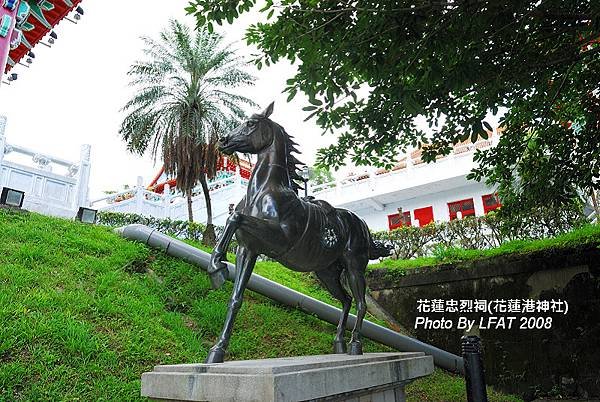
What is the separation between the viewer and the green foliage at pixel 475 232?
389 inches

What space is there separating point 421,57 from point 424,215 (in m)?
15.7

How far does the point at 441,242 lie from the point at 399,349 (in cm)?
435

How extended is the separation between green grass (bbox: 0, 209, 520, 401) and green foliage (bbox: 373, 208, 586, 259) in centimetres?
398

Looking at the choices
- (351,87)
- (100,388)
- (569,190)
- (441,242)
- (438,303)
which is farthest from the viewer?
(441,242)

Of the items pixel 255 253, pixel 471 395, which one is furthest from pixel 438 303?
pixel 255 253

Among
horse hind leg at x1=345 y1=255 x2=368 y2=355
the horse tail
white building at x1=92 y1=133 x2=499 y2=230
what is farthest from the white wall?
horse hind leg at x1=345 y1=255 x2=368 y2=355

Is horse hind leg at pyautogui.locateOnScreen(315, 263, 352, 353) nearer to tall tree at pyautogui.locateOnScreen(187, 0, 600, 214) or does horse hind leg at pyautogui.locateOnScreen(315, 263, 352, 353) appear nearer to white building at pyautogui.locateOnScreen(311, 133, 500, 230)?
tall tree at pyautogui.locateOnScreen(187, 0, 600, 214)

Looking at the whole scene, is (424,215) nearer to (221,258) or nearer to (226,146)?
(226,146)

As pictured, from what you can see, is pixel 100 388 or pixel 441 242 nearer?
pixel 100 388

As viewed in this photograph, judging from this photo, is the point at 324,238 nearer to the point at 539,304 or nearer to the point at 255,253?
the point at 255,253

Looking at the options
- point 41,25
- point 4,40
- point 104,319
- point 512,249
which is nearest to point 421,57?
point 104,319

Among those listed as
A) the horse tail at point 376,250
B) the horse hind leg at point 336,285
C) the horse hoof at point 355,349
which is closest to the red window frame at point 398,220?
the horse tail at point 376,250

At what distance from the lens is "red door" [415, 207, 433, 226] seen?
18.8 metres

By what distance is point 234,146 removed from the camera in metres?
3.57
